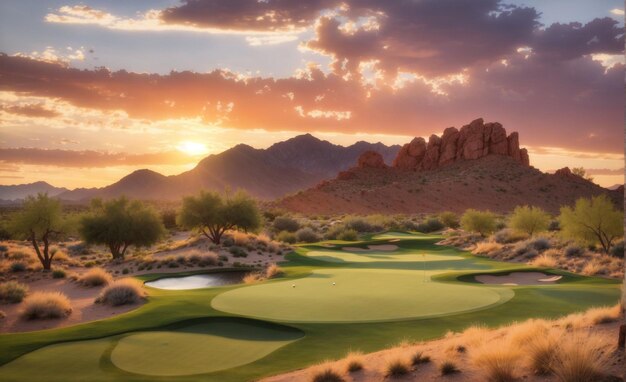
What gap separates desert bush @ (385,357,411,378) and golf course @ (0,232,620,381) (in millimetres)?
2877

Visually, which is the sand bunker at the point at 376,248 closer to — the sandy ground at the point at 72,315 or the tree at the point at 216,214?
the tree at the point at 216,214

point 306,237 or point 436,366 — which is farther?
point 306,237

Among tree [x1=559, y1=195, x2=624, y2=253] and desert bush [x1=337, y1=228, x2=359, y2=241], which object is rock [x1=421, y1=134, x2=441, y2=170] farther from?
tree [x1=559, y1=195, x2=624, y2=253]

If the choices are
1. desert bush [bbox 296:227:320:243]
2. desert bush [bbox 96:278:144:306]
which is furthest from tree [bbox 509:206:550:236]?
desert bush [bbox 96:278:144:306]

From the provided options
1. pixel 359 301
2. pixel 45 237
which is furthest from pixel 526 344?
pixel 45 237

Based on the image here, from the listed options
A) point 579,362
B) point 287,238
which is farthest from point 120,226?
point 579,362

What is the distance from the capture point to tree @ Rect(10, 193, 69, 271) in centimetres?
3797

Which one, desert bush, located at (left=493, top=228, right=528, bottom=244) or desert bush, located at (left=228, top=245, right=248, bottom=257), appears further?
desert bush, located at (left=493, top=228, right=528, bottom=244)

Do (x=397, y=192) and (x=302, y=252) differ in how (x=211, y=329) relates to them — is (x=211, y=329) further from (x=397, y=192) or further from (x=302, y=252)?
(x=397, y=192)

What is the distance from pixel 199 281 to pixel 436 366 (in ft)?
79.2

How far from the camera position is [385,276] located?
83.9 ft

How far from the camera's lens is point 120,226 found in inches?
1709

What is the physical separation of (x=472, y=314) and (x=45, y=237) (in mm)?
34322

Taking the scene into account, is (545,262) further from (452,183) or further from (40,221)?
(452,183)
